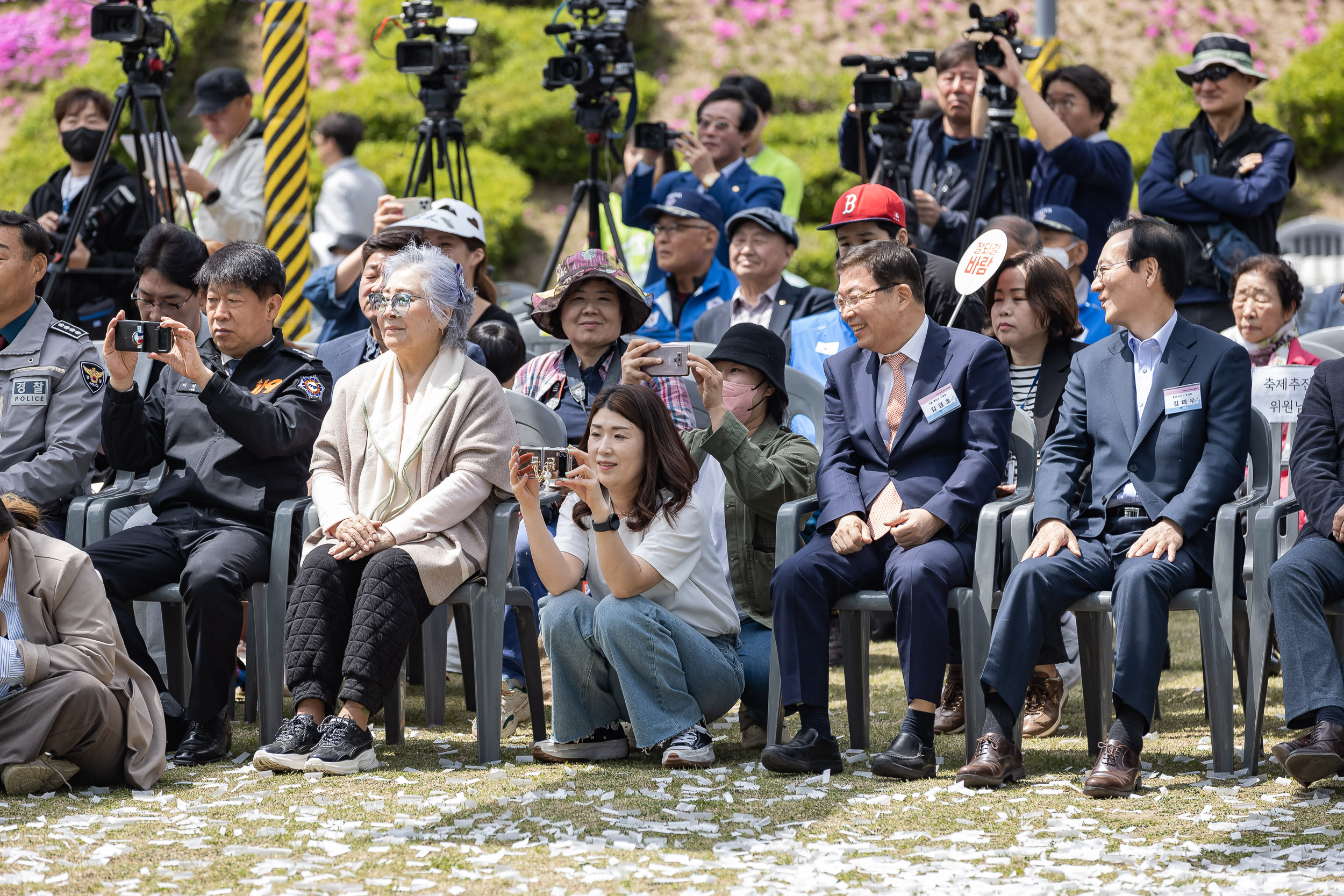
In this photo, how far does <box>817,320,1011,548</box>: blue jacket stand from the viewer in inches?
170

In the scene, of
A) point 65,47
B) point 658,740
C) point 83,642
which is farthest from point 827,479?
point 65,47

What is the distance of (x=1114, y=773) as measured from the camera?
3.82m

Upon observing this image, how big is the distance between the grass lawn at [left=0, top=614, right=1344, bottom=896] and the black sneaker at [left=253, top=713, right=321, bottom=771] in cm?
3

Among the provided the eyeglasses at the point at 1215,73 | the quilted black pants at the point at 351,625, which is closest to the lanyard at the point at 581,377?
the quilted black pants at the point at 351,625

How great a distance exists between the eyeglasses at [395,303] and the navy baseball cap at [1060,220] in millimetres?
2838

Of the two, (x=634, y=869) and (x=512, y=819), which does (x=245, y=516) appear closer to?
(x=512, y=819)

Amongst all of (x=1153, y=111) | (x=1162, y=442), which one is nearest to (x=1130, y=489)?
(x=1162, y=442)

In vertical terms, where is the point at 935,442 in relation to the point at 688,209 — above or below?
below

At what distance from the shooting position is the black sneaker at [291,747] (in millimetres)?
4102

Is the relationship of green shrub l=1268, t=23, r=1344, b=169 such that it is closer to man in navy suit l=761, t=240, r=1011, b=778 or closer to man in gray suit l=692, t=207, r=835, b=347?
man in gray suit l=692, t=207, r=835, b=347

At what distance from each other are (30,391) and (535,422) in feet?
5.12

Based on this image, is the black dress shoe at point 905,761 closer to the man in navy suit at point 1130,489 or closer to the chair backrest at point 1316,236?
the man in navy suit at point 1130,489

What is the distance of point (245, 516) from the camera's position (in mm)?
4680

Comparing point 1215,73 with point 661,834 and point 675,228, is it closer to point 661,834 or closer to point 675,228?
point 675,228
